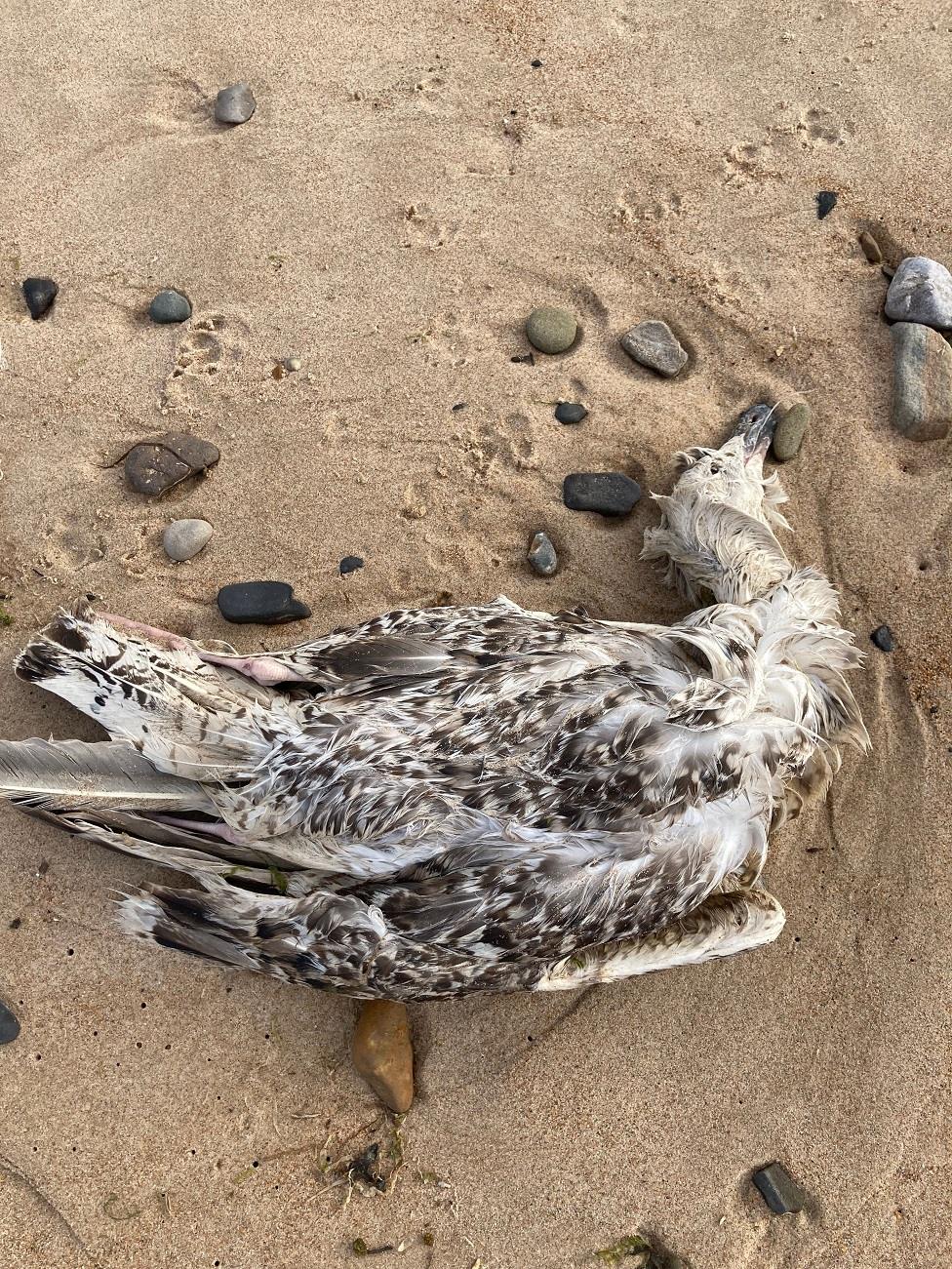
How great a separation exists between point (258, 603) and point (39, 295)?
1.85 m

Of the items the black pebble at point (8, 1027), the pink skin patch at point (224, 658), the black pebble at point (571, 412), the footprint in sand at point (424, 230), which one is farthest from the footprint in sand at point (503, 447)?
the black pebble at point (8, 1027)

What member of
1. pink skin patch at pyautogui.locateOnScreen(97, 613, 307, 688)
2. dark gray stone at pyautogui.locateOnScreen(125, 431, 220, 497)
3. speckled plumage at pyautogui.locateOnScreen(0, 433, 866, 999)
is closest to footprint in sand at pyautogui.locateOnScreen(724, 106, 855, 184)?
speckled plumage at pyautogui.locateOnScreen(0, 433, 866, 999)

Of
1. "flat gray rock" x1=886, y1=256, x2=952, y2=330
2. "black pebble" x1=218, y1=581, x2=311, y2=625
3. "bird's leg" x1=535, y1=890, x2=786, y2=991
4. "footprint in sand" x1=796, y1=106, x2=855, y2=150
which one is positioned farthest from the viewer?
"footprint in sand" x1=796, y1=106, x2=855, y2=150

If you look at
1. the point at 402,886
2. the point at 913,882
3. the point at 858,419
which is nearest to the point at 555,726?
the point at 402,886

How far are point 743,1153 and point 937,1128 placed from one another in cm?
82

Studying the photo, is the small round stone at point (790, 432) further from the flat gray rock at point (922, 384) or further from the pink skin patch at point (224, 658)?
the pink skin patch at point (224, 658)

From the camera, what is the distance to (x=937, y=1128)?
3.75 meters

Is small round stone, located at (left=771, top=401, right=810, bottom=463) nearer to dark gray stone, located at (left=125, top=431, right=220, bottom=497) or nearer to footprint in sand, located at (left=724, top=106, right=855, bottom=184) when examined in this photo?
footprint in sand, located at (left=724, top=106, right=855, bottom=184)

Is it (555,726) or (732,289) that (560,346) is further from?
(555,726)

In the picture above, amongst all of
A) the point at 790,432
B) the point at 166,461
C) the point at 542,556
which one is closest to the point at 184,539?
the point at 166,461

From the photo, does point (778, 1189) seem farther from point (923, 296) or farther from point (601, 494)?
point (923, 296)

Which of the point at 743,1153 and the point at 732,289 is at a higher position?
the point at 732,289

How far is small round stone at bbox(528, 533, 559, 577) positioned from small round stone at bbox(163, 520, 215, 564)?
1497 millimetres

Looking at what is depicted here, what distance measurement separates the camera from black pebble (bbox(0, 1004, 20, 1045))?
371 cm
